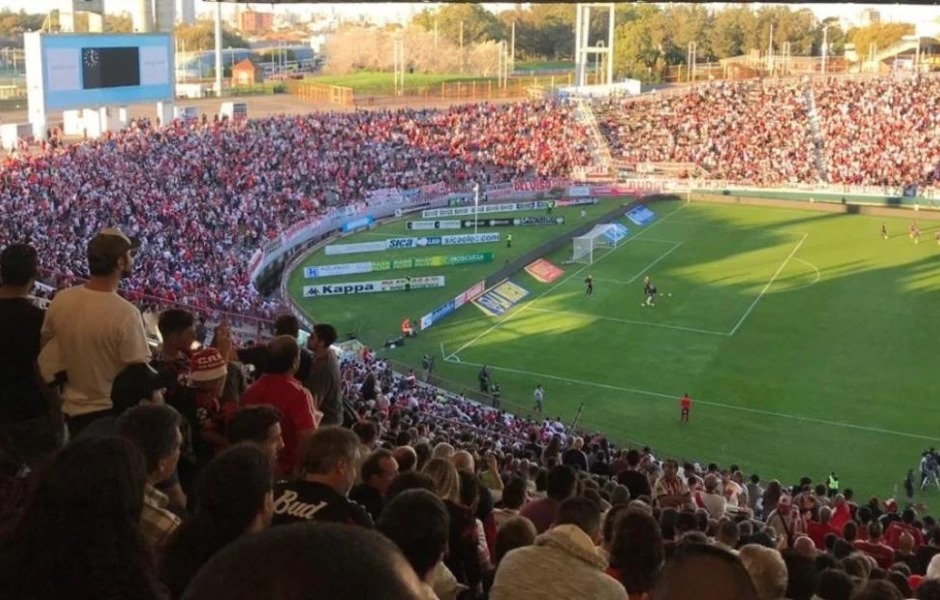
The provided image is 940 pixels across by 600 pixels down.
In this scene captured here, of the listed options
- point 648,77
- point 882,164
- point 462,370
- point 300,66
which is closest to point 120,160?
point 462,370

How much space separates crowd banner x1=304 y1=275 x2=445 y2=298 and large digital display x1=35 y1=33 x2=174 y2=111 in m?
13.5

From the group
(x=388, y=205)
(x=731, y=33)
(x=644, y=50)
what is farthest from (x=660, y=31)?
(x=388, y=205)

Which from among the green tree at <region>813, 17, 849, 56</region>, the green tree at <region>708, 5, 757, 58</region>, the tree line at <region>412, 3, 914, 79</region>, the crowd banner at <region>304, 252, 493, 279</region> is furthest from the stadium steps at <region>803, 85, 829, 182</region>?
the green tree at <region>813, 17, 849, 56</region>

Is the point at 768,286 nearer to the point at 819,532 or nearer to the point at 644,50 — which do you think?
the point at 819,532

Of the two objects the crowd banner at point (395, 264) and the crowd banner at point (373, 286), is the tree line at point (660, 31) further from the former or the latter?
the crowd banner at point (373, 286)

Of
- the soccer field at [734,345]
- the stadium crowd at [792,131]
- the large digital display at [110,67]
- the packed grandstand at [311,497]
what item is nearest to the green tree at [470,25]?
the stadium crowd at [792,131]

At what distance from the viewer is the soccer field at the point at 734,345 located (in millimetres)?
26641

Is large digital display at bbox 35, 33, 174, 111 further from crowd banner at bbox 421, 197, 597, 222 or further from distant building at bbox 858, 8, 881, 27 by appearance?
distant building at bbox 858, 8, 881, 27

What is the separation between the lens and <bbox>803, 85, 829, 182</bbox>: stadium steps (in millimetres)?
63800

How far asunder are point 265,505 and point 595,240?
147 feet

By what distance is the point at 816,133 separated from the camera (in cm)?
6869

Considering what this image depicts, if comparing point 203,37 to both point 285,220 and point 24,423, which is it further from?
point 24,423

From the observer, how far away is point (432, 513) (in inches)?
158

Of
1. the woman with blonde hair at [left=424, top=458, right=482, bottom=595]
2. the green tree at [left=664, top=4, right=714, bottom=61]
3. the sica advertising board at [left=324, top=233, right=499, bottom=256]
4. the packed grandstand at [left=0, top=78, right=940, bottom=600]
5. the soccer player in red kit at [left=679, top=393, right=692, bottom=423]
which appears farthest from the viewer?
the green tree at [left=664, top=4, right=714, bottom=61]
